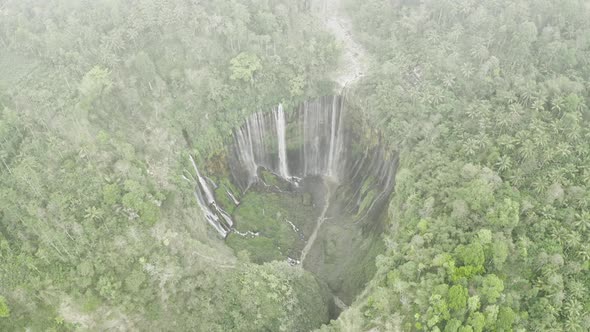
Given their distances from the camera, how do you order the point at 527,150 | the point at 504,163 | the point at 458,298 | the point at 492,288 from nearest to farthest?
1. the point at 492,288
2. the point at 458,298
3. the point at 527,150
4. the point at 504,163

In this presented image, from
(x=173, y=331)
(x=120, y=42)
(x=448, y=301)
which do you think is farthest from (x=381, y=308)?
(x=120, y=42)

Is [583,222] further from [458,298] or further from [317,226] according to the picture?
[317,226]

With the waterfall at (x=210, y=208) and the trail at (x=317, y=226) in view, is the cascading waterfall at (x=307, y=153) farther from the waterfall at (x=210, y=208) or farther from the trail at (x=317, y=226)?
the trail at (x=317, y=226)

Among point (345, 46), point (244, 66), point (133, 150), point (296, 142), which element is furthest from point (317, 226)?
point (345, 46)

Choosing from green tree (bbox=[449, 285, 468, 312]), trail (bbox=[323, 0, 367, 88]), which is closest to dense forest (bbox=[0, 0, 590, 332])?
green tree (bbox=[449, 285, 468, 312])

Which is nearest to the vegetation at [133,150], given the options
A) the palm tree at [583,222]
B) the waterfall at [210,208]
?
the waterfall at [210,208]

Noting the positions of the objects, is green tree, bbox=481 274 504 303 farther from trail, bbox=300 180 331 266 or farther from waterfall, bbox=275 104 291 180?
waterfall, bbox=275 104 291 180
